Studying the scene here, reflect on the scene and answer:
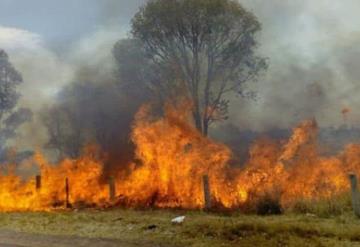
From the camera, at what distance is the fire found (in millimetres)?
23688

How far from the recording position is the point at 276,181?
2386cm

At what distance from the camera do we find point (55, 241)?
14219mm

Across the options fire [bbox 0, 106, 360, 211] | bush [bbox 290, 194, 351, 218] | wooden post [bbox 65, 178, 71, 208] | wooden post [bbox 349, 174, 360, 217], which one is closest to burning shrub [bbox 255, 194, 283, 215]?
bush [bbox 290, 194, 351, 218]

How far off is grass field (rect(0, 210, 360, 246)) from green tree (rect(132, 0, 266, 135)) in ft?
53.4

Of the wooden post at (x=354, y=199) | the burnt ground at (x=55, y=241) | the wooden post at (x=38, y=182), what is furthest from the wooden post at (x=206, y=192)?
the wooden post at (x=38, y=182)

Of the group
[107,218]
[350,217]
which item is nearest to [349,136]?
[350,217]

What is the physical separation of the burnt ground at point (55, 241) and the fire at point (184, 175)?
8.92 m

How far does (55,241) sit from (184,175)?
11.1 meters

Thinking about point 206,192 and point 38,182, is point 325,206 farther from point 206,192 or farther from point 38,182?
point 38,182

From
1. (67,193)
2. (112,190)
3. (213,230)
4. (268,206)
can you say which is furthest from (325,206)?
(67,193)

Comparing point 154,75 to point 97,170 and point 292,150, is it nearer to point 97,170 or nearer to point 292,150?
point 97,170

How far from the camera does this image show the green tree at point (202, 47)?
33500 mm

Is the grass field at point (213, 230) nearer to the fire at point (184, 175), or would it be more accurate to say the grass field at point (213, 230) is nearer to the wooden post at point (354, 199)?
the wooden post at point (354, 199)

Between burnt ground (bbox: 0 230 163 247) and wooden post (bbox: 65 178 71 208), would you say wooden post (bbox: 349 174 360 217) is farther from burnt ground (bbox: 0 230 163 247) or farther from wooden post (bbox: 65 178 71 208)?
wooden post (bbox: 65 178 71 208)
